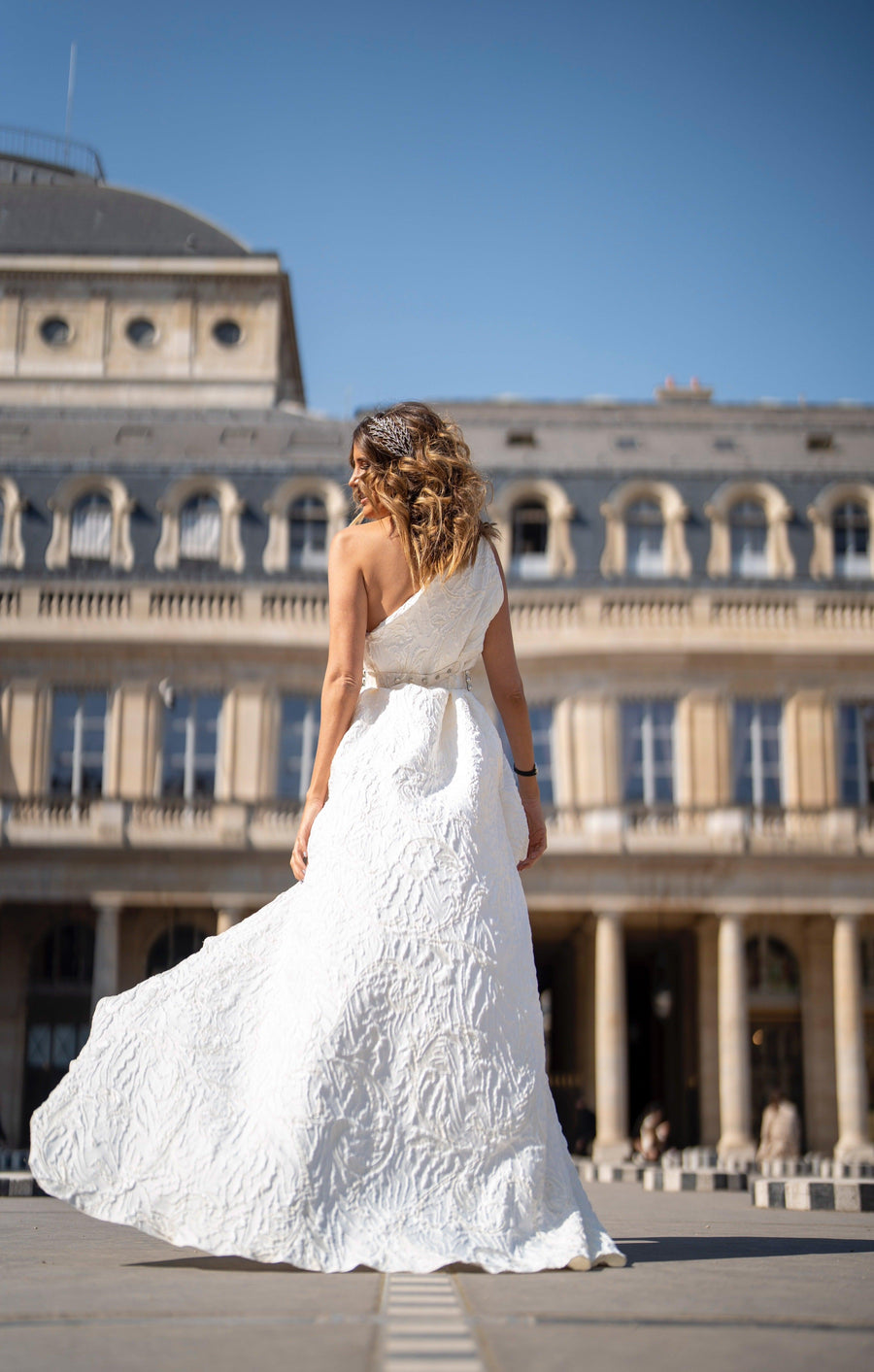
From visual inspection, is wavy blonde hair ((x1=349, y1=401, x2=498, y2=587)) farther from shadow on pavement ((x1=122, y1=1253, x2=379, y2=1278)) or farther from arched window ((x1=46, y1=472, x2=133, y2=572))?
arched window ((x1=46, y1=472, x2=133, y2=572))

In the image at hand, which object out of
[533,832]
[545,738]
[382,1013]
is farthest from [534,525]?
[382,1013]

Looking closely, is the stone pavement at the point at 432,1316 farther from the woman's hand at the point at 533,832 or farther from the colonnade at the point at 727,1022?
the colonnade at the point at 727,1022

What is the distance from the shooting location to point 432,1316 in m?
3.86

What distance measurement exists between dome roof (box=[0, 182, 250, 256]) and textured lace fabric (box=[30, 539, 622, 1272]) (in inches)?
1557

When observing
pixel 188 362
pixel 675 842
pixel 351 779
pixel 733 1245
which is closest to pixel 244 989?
pixel 351 779

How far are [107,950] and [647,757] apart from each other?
31.7 feet

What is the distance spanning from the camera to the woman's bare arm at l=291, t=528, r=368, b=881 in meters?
5.86

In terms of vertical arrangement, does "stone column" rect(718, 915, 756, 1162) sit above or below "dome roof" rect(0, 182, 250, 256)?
below

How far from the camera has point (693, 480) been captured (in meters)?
32.7

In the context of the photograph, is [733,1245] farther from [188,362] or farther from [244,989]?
[188,362]

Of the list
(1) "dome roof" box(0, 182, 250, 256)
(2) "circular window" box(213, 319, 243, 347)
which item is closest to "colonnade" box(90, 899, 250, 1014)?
(2) "circular window" box(213, 319, 243, 347)

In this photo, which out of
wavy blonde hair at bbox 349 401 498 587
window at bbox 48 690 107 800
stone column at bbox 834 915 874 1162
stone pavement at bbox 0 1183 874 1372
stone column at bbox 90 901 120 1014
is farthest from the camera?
window at bbox 48 690 107 800

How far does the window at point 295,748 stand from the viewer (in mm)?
30594

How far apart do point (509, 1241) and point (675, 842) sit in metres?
24.9
